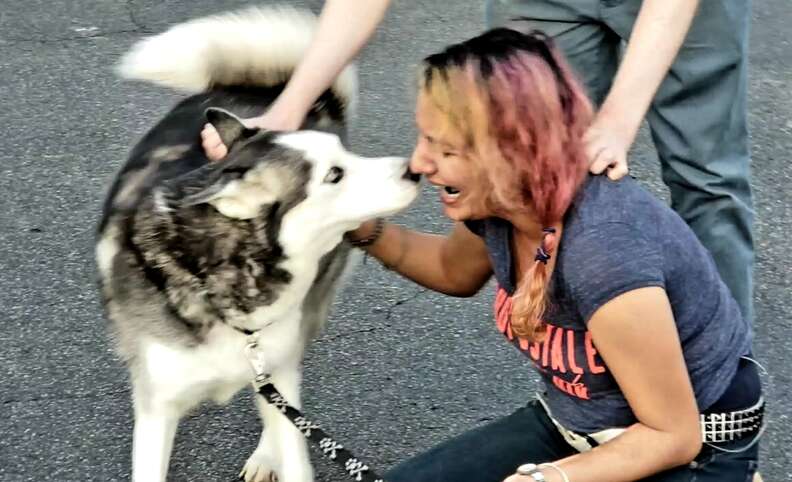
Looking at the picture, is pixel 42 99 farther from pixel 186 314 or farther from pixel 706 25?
pixel 706 25

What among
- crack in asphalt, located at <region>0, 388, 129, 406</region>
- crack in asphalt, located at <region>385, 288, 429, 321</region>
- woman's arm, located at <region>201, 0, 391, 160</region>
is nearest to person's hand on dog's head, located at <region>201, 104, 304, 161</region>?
woman's arm, located at <region>201, 0, 391, 160</region>

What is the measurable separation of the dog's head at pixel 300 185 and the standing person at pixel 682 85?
10cm

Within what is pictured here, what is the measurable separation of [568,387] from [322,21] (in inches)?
38.1

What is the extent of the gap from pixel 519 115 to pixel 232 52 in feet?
3.97

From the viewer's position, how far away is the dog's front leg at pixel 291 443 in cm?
245

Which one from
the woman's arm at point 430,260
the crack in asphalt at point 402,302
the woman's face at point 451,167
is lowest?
the crack in asphalt at point 402,302

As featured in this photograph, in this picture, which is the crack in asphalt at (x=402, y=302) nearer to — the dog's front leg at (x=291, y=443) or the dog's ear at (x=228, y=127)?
the dog's front leg at (x=291, y=443)

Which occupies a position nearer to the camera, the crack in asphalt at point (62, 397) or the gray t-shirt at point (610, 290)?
the gray t-shirt at point (610, 290)

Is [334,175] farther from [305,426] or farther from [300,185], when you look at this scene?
[305,426]

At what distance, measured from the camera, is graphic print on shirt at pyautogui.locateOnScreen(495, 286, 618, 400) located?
72.6 inches

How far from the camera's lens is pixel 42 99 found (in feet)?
14.9

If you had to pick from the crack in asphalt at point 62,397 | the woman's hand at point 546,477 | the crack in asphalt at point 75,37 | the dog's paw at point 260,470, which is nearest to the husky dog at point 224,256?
the dog's paw at point 260,470

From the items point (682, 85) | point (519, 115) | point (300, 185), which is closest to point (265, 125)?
point (300, 185)

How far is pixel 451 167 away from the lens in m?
1.78
